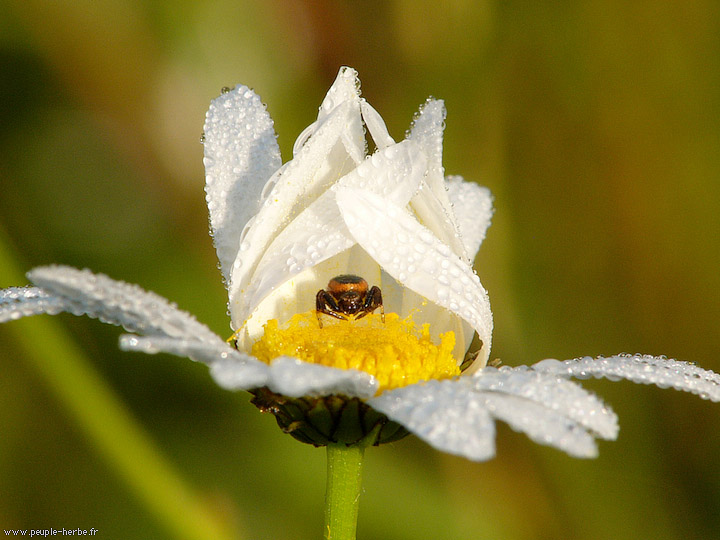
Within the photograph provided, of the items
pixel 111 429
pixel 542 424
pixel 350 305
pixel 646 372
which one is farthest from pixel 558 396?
pixel 111 429

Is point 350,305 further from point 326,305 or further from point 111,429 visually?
point 111,429

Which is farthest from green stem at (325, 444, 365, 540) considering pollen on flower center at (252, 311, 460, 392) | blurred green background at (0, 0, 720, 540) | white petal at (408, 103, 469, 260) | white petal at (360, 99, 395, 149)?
blurred green background at (0, 0, 720, 540)

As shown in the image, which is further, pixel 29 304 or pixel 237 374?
pixel 29 304

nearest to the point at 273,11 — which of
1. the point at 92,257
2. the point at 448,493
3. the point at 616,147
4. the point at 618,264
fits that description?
the point at 92,257

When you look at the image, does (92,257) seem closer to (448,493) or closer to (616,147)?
(448,493)

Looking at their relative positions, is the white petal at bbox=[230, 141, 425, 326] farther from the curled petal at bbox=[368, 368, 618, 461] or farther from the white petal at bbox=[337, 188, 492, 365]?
the curled petal at bbox=[368, 368, 618, 461]

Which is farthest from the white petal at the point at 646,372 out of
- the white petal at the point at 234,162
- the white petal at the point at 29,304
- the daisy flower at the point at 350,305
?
the white petal at the point at 29,304

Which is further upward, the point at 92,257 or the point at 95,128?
the point at 95,128
